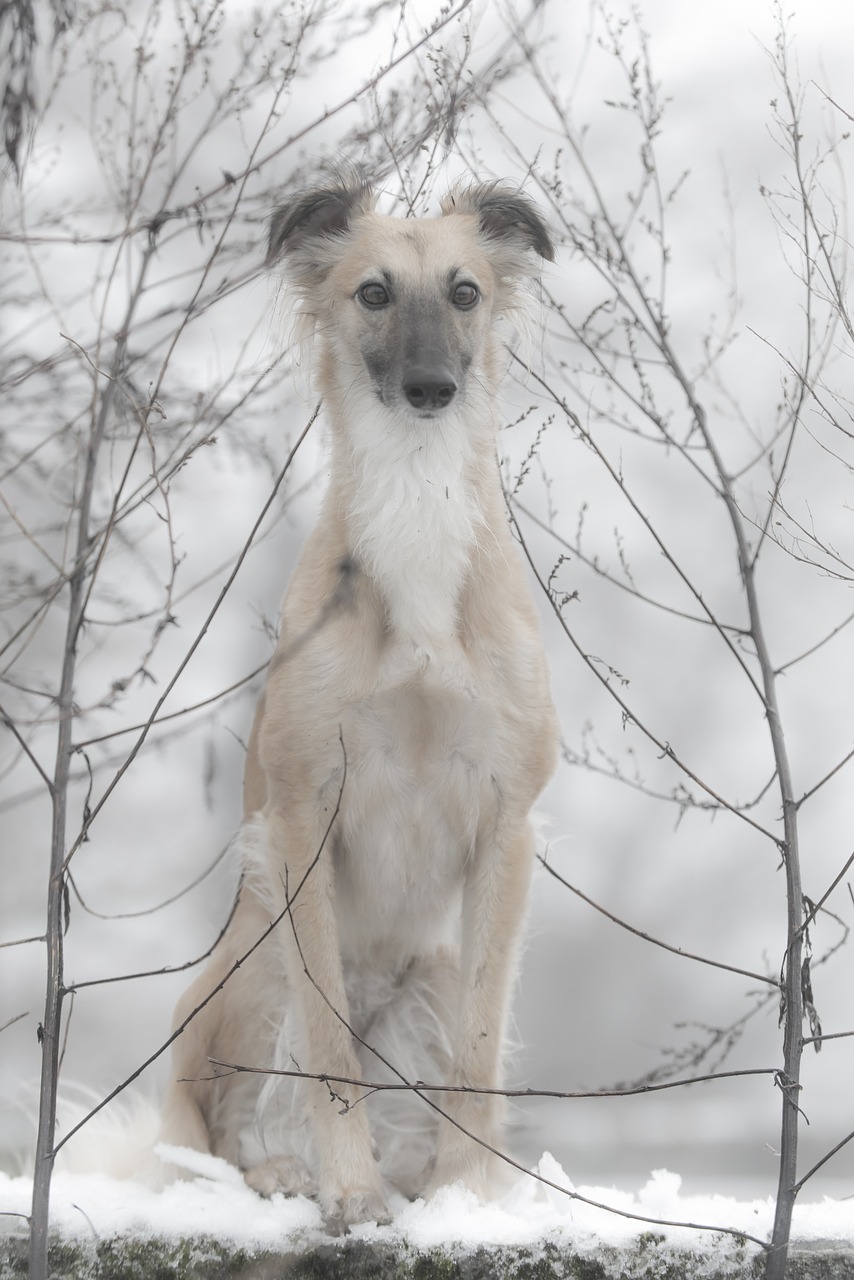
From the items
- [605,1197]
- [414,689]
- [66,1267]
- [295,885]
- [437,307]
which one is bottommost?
[66,1267]

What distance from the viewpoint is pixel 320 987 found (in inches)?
139

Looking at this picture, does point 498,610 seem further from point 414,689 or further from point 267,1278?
point 267,1278

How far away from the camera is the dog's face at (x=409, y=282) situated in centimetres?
361

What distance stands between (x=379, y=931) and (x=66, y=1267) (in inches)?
51.7

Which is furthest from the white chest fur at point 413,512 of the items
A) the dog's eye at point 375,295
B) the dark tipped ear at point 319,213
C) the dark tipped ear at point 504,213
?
the dark tipped ear at point 504,213

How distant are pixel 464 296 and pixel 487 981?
2.06m

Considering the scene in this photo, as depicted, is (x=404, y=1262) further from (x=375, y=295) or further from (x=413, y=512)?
(x=375, y=295)

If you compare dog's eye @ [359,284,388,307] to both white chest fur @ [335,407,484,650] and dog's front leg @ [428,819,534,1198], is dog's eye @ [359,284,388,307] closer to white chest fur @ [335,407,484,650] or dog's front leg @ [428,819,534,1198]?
white chest fur @ [335,407,484,650]

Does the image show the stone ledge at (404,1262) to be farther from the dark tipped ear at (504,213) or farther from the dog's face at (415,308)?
the dark tipped ear at (504,213)

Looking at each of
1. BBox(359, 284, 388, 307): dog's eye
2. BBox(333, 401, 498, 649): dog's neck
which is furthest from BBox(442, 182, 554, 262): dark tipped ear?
BBox(333, 401, 498, 649): dog's neck

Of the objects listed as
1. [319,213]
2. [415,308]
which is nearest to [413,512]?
[415,308]

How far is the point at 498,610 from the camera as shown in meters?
3.66

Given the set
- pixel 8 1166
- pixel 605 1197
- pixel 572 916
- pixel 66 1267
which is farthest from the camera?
pixel 572 916

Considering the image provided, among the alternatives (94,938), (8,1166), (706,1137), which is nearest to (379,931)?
(8,1166)
